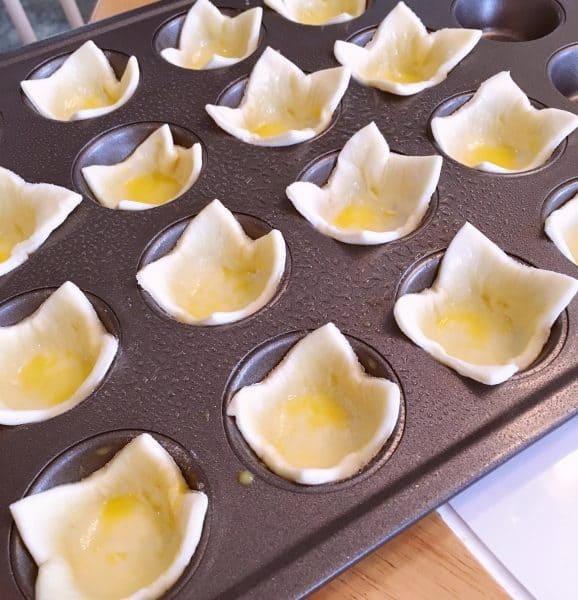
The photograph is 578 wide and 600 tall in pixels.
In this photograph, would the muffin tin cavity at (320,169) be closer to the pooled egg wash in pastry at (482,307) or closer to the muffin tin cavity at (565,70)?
the pooled egg wash in pastry at (482,307)

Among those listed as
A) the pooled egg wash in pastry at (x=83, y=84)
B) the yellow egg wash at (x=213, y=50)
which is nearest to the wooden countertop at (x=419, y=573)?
the pooled egg wash in pastry at (x=83, y=84)

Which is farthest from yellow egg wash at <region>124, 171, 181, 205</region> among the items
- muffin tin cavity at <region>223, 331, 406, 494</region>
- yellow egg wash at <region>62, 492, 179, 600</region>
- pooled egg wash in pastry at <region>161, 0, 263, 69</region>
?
yellow egg wash at <region>62, 492, 179, 600</region>

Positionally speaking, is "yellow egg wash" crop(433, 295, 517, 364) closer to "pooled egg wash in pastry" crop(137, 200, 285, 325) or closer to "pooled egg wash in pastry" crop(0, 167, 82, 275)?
"pooled egg wash in pastry" crop(137, 200, 285, 325)

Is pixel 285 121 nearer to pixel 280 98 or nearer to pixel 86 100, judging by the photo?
pixel 280 98

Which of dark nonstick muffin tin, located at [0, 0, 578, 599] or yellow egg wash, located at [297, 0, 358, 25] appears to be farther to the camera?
yellow egg wash, located at [297, 0, 358, 25]

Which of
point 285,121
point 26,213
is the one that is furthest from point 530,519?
point 26,213

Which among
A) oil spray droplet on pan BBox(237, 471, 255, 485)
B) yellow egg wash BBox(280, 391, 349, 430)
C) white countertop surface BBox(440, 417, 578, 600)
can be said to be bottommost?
white countertop surface BBox(440, 417, 578, 600)

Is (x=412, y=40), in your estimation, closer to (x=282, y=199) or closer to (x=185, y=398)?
(x=282, y=199)
